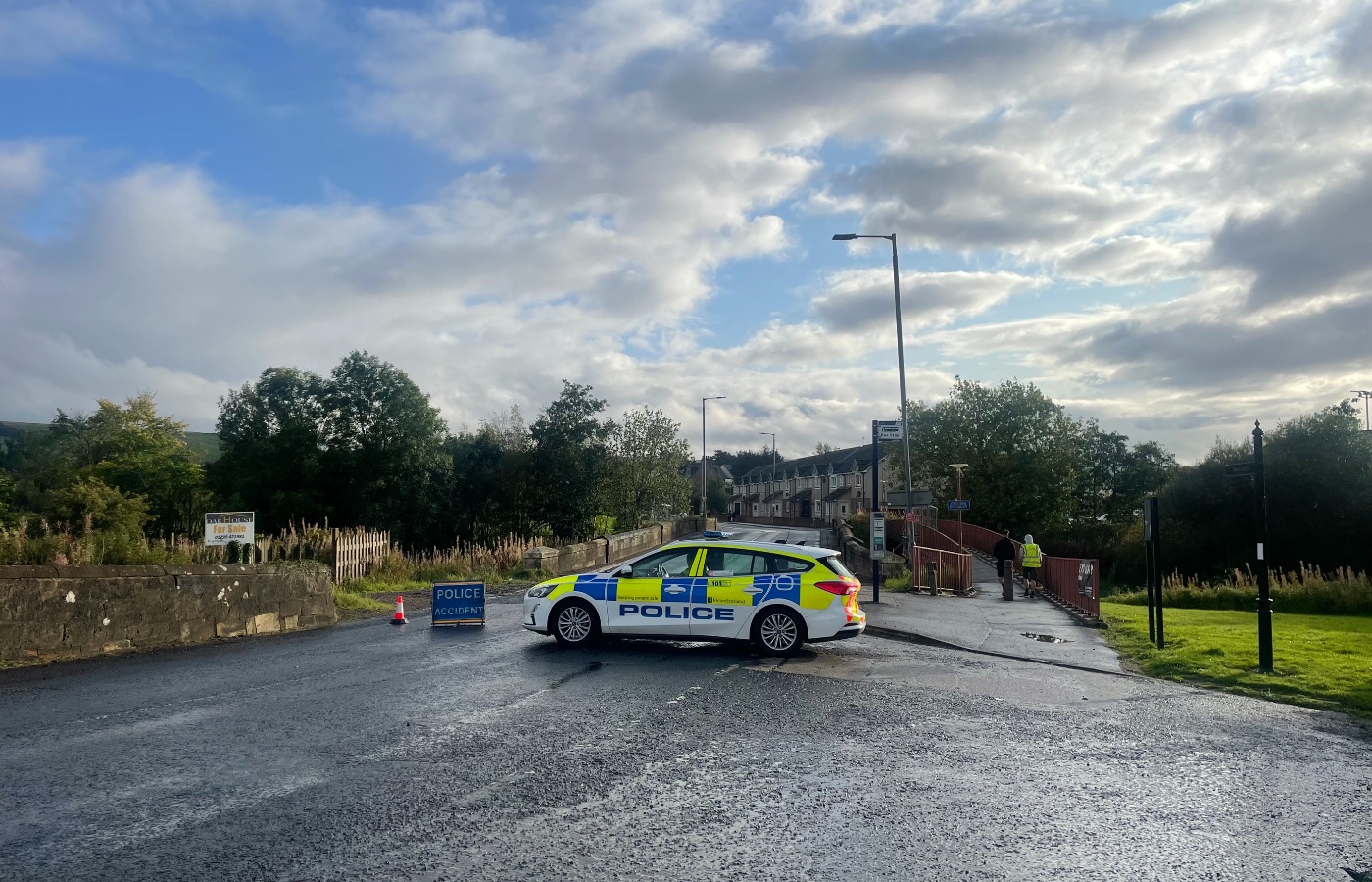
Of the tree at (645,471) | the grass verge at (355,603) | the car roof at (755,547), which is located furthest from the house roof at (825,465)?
the car roof at (755,547)

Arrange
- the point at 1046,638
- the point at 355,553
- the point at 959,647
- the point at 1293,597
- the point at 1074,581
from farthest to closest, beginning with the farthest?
the point at 1293,597
the point at 355,553
the point at 1074,581
the point at 1046,638
the point at 959,647

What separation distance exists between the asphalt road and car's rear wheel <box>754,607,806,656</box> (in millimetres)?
1364

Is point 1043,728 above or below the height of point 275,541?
below

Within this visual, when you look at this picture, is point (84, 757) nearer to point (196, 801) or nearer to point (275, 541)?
point (196, 801)

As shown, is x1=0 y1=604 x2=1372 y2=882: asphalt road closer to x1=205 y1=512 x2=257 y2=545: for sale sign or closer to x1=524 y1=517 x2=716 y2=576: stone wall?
x1=205 y1=512 x2=257 y2=545: for sale sign

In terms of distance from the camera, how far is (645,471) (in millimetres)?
54812

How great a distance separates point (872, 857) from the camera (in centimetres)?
505

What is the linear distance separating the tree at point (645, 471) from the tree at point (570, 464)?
420 centimetres

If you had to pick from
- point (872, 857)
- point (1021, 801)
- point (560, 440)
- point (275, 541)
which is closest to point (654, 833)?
point (872, 857)

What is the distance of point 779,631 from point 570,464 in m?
35.7

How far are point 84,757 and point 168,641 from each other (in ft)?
20.5

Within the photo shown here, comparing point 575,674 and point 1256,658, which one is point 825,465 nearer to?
point 1256,658

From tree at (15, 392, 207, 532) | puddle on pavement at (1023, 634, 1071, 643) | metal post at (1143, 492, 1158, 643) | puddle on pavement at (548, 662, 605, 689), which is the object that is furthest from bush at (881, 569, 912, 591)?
tree at (15, 392, 207, 532)

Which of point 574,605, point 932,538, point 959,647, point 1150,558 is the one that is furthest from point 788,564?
point 932,538
